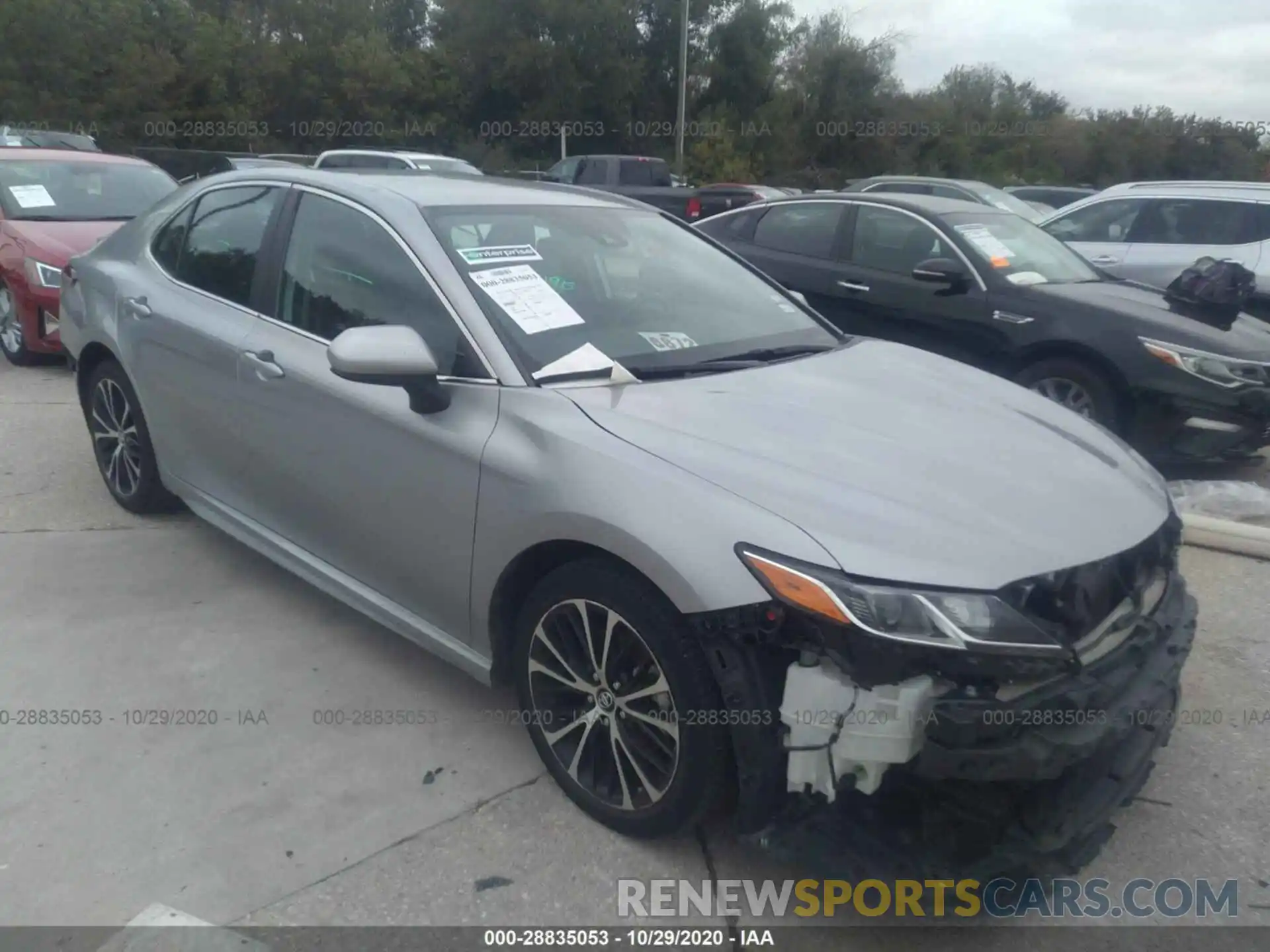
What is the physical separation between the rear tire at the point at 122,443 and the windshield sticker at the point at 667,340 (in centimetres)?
238

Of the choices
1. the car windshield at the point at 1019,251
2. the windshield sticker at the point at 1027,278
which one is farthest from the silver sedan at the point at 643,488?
the car windshield at the point at 1019,251

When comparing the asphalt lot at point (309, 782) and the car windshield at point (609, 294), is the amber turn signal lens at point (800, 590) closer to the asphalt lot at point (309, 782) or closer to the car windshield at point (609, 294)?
the asphalt lot at point (309, 782)

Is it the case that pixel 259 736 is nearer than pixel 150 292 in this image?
Yes

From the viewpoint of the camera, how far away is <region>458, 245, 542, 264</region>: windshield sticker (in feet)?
10.9

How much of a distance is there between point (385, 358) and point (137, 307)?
2079mm

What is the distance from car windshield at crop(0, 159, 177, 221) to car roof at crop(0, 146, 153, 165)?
3cm

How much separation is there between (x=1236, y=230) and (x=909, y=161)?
3161cm

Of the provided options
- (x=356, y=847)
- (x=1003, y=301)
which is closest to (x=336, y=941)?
(x=356, y=847)

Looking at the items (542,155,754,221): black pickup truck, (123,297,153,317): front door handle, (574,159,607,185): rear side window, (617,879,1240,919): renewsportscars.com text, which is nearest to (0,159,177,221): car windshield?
(123,297,153,317): front door handle

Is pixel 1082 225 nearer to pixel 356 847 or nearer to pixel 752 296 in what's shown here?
pixel 752 296

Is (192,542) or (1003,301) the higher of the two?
(1003,301)

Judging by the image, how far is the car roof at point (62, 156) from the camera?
8.69 metres

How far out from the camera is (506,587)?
118 inches

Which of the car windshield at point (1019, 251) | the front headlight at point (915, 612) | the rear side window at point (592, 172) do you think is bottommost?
the front headlight at point (915, 612)
